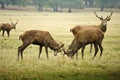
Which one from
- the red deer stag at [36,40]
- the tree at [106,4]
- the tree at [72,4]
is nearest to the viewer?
the red deer stag at [36,40]

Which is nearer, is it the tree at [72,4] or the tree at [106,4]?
the tree at [106,4]

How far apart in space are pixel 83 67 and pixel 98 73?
1.18 meters

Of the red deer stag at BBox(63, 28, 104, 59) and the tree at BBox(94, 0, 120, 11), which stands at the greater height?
the red deer stag at BBox(63, 28, 104, 59)

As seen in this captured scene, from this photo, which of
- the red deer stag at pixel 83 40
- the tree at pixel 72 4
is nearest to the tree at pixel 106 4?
the tree at pixel 72 4

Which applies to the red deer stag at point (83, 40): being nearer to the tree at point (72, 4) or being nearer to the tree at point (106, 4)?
→ the tree at point (106, 4)

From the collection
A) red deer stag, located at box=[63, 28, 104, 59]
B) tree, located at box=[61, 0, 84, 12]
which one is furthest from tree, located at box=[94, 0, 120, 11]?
red deer stag, located at box=[63, 28, 104, 59]

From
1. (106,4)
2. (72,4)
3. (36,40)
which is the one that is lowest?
(72,4)

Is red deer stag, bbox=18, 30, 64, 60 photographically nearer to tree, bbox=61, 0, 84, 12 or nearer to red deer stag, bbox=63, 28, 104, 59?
red deer stag, bbox=63, 28, 104, 59

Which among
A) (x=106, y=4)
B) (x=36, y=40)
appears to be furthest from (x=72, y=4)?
(x=36, y=40)

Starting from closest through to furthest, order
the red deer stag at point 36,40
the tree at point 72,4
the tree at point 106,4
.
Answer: the red deer stag at point 36,40 → the tree at point 106,4 → the tree at point 72,4

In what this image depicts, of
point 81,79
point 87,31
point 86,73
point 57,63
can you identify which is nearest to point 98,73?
point 86,73

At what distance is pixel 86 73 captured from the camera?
13.3m

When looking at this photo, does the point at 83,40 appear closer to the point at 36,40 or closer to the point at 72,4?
the point at 36,40

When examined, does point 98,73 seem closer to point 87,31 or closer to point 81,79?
point 81,79
